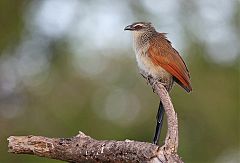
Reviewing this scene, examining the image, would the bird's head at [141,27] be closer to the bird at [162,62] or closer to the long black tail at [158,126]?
the bird at [162,62]

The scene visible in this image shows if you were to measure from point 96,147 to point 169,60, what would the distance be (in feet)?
3.76

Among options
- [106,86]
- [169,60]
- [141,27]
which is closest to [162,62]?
[169,60]

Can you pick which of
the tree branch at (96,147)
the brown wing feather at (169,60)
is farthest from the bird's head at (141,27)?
the tree branch at (96,147)

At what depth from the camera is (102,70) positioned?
12180mm

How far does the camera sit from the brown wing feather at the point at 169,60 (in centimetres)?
459

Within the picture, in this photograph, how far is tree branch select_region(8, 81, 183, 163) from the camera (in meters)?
3.48

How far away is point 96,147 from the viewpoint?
3.73m

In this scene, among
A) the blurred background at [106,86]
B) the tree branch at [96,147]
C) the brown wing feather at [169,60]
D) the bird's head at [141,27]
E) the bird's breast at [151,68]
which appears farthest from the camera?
the blurred background at [106,86]

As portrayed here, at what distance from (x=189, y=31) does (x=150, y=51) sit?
→ 7.69 m

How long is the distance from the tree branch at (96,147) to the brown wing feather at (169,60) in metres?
0.64

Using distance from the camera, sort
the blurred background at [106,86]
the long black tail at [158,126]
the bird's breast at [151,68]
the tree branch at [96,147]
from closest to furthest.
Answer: the tree branch at [96,147] < the long black tail at [158,126] < the bird's breast at [151,68] < the blurred background at [106,86]

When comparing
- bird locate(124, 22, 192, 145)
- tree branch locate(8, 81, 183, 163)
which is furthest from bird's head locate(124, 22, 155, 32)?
tree branch locate(8, 81, 183, 163)

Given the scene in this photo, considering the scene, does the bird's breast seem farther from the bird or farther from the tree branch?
the tree branch

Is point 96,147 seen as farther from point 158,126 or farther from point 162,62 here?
point 162,62
